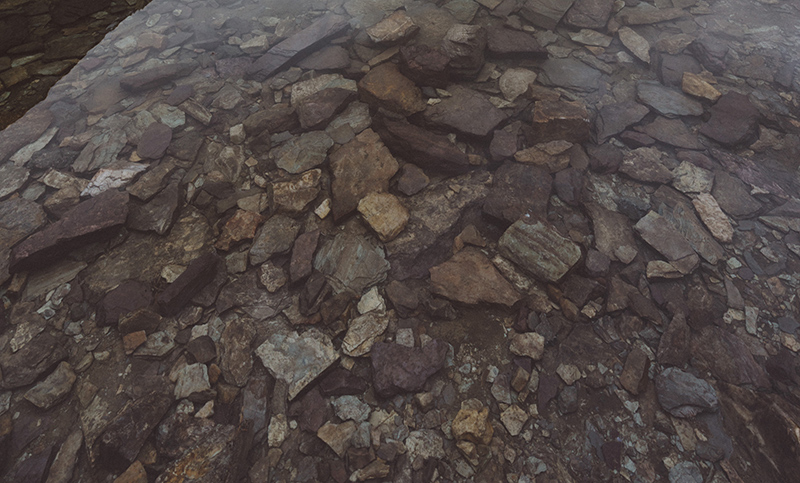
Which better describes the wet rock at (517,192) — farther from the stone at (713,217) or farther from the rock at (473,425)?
the rock at (473,425)

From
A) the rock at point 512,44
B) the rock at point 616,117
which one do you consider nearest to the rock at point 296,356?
the rock at point 616,117

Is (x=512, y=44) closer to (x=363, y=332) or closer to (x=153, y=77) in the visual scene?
(x=363, y=332)

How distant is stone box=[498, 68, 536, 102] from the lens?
3.77m

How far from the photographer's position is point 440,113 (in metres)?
3.50

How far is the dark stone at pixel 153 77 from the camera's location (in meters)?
4.23

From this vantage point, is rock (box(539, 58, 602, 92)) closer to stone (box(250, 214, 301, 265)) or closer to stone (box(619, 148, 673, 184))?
stone (box(619, 148, 673, 184))

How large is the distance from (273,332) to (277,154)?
1.73 meters

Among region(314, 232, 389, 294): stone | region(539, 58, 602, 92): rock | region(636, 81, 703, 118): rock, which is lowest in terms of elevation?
region(314, 232, 389, 294): stone

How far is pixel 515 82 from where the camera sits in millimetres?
3850

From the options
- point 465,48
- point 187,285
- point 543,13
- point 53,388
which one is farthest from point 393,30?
point 53,388

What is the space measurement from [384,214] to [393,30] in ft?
8.48

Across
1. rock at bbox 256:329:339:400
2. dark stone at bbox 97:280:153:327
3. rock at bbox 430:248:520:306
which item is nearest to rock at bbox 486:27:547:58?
rock at bbox 430:248:520:306

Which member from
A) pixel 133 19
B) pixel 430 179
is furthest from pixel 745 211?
pixel 133 19

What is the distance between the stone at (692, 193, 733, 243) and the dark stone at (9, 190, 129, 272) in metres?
4.91
